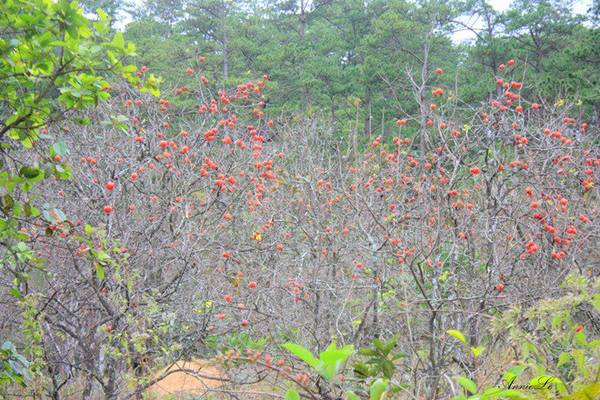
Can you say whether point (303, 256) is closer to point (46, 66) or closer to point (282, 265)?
point (282, 265)

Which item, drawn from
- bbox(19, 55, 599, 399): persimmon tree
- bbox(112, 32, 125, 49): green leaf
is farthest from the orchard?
bbox(112, 32, 125, 49): green leaf

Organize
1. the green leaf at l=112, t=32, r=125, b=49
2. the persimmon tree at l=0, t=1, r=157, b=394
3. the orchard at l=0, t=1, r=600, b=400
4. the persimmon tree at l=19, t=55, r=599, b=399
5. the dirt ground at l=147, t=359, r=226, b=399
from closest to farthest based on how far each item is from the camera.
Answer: the persimmon tree at l=0, t=1, r=157, b=394 < the green leaf at l=112, t=32, r=125, b=49 < the orchard at l=0, t=1, r=600, b=400 < the persimmon tree at l=19, t=55, r=599, b=399 < the dirt ground at l=147, t=359, r=226, b=399

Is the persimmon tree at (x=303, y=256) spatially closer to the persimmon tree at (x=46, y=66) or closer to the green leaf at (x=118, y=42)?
the persimmon tree at (x=46, y=66)

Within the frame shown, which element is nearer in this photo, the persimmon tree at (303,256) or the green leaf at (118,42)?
the green leaf at (118,42)

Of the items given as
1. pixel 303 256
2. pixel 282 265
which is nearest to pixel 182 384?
pixel 282 265

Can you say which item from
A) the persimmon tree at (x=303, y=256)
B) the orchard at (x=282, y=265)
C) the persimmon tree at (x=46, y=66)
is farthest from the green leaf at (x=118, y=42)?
the persimmon tree at (x=303, y=256)

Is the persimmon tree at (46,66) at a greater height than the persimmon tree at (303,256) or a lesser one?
greater

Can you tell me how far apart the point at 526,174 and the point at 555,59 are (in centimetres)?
1355

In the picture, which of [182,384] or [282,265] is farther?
[282,265]

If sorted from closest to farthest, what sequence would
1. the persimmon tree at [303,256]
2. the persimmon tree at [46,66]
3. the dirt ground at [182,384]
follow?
the persimmon tree at [46,66] < the persimmon tree at [303,256] < the dirt ground at [182,384]

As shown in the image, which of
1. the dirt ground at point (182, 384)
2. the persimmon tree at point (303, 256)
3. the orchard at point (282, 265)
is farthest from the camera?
the dirt ground at point (182, 384)

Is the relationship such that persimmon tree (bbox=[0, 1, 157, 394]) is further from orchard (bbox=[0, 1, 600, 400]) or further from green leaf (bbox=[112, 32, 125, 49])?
Answer: orchard (bbox=[0, 1, 600, 400])

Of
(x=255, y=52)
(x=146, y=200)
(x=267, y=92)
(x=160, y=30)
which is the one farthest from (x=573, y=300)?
(x=160, y=30)

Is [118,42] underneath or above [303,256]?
above
